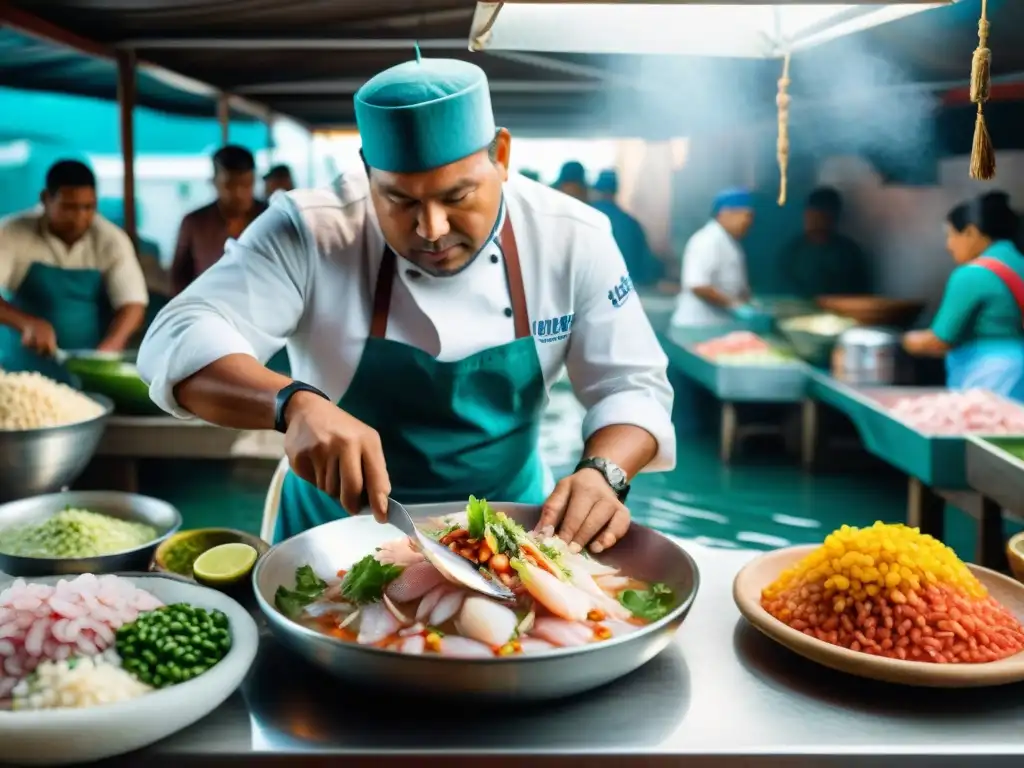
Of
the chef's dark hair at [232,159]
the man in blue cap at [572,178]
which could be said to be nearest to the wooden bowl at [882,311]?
Answer: the man in blue cap at [572,178]

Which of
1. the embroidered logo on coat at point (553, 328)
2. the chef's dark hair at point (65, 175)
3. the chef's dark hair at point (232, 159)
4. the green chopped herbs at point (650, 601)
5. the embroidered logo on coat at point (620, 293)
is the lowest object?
the green chopped herbs at point (650, 601)

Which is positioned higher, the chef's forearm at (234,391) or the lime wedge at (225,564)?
the chef's forearm at (234,391)

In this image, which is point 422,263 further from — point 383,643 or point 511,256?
point 383,643

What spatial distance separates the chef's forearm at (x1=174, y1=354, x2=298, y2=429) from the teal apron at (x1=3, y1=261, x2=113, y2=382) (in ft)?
11.5

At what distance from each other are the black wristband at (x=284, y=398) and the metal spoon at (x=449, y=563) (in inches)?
9.6

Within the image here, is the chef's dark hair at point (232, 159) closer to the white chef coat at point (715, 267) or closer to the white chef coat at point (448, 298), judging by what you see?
the white chef coat at point (448, 298)

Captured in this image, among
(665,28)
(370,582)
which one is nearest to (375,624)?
(370,582)

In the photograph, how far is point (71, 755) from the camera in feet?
3.66

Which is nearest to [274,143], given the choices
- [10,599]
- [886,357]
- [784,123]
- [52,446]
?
[886,357]

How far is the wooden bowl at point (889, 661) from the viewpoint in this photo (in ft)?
4.02

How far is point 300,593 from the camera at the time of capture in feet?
4.80

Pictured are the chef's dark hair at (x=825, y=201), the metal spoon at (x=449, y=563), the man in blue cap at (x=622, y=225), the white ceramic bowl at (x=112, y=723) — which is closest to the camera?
the white ceramic bowl at (x=112, y=723)

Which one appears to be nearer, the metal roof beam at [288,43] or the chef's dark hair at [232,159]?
the metal roof beam at [288,43]

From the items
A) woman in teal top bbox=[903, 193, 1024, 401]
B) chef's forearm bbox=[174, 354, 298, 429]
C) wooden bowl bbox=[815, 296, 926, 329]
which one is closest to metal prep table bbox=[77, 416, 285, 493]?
chef's forearm bbox=[174, 354, 298, 429]
